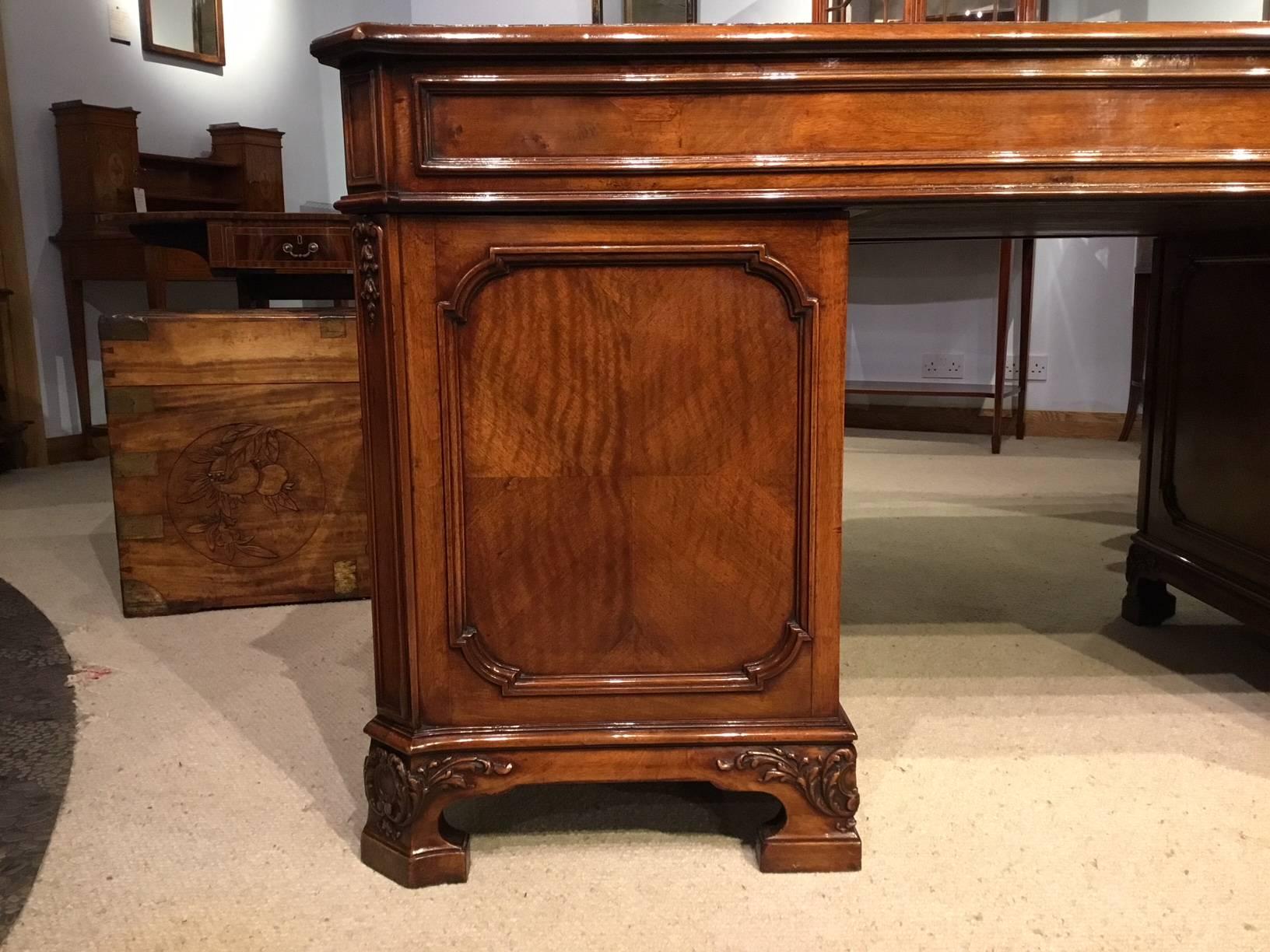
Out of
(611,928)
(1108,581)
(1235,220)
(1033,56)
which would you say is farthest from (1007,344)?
(611,928)

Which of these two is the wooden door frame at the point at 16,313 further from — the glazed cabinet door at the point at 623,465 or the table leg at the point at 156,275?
the glazed cabinet door at the point at 623,465

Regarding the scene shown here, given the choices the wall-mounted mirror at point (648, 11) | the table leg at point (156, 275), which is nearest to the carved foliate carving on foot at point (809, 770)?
the table leg at point (156, 275)

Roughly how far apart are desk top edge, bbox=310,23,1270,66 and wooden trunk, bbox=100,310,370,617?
1.14 metres

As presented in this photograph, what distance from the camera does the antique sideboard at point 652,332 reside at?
1.04 metres

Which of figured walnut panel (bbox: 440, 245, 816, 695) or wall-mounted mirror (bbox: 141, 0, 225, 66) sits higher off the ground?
wall-mounted mirror (bbox: 141, 0, 225, 66)

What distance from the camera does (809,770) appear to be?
114cm

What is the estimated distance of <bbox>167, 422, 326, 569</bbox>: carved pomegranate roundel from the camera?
2082 mm

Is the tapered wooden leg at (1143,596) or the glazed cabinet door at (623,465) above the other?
the glazed cabinet door at (623,465)

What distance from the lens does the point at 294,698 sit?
1.65 meters

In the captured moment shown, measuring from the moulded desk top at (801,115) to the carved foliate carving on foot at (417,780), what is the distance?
0.59m

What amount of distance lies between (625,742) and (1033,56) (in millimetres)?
825

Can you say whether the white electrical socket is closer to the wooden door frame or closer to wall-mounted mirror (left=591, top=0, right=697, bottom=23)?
wall-mounted mirror (left=591, top=0, right=697, bottom=23)

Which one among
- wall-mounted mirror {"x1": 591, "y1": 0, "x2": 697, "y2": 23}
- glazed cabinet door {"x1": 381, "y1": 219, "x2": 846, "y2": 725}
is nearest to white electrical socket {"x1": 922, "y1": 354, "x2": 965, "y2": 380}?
wall-mounted mirror {"x1": 591, "y1": 0, "x2": 697, "y2": 23}

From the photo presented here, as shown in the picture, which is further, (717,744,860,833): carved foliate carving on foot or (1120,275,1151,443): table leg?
(1120,275,1151,443): table leg
